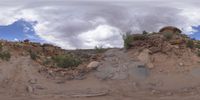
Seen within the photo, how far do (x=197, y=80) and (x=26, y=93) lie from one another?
5612 mm

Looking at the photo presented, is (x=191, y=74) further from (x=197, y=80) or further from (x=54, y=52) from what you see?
(x=54, y=52)

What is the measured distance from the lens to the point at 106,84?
620 inches

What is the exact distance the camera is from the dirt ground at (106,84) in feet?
48.8

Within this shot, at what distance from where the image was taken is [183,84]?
1571cm

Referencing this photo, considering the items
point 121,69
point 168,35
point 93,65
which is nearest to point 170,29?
point 168,35

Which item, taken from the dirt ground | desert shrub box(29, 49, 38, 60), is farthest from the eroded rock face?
desert shrub box(29, 49, 38, 60)

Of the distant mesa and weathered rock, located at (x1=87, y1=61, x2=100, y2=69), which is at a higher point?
the distant mesa

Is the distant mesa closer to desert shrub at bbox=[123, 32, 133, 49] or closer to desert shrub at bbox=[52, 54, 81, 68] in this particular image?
desert shrub at bbox=[123, 32, 133, 49]

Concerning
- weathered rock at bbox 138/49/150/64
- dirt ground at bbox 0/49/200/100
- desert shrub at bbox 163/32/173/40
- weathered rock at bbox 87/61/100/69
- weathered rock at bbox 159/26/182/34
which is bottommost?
dirt ground at bbox 0/49/200/100

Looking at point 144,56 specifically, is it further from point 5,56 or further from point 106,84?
point 5,56

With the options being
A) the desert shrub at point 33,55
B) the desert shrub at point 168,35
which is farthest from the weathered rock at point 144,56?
the desert shrub at point 33,55

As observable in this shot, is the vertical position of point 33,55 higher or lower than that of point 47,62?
higher

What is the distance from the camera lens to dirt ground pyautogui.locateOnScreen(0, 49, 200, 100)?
14883 mm

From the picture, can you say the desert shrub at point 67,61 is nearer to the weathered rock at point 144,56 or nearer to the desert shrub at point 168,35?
the weathered rock at point 144,56
